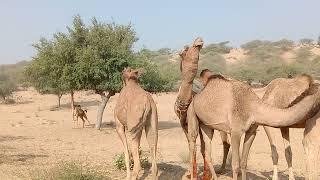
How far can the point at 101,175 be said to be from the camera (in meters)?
9.64

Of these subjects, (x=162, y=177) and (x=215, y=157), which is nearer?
(x=162, y=177)

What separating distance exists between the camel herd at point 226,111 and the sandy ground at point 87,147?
142 cm

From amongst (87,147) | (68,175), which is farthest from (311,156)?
(87,147)

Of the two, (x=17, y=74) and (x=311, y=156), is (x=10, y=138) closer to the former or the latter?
(x=311, y=156)

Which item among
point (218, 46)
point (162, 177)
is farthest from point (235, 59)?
point (162, 177)

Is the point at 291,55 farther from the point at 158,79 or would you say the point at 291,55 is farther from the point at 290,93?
the point at 290,93

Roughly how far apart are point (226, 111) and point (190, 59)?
113 cm

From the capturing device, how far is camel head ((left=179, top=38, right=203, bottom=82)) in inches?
319

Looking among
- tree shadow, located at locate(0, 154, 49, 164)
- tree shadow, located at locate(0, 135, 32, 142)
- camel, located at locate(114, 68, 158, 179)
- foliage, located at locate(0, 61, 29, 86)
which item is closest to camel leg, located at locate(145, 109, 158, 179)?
camel, located at locate(114, 68, 158, 179)

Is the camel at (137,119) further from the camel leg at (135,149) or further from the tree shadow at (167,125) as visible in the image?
the tree shadow at (167,125)

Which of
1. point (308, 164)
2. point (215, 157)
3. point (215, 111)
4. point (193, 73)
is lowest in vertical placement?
point (215, 157)

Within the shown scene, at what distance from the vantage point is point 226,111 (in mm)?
7699

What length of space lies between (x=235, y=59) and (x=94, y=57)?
49140 millimetres

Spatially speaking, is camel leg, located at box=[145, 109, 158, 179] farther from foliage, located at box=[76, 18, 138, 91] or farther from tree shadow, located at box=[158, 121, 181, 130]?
tree shadow, located at box=[158, 121, 181, 130]
